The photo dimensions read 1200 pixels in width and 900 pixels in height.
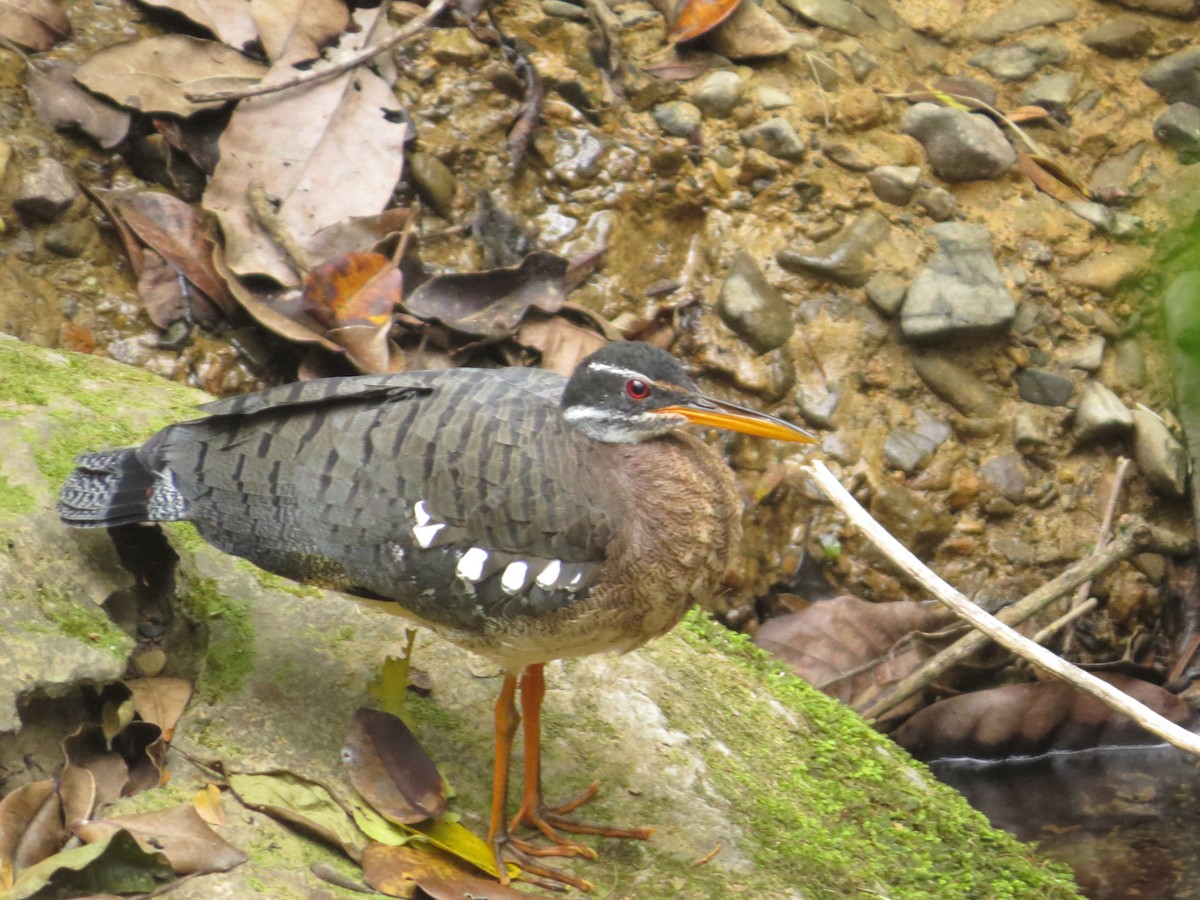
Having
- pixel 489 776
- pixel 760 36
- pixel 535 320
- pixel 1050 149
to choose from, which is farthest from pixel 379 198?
pixel 1050 149

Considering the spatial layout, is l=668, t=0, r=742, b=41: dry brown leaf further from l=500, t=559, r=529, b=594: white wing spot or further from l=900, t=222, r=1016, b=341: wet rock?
l=500, t=559, r=529, b=594: white wing spot

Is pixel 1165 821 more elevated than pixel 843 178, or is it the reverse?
pixel 843 178

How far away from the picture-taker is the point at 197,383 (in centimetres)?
525

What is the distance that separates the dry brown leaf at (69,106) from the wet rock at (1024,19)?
14.1 feet

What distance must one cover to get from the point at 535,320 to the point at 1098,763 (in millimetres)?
2817

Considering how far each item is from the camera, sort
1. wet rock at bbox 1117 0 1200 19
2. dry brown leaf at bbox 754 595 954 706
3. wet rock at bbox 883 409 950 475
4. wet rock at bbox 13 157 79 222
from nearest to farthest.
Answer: wet rock at bbox 13 157 79 222 → dry brown leaf at bbox 754 595 954 706 → wet rock at bbox 883 409 950 475 → wet rock at bbox 1117 0 1200 19

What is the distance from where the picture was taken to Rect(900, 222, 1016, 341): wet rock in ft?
20.0

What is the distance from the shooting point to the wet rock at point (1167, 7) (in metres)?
6.99

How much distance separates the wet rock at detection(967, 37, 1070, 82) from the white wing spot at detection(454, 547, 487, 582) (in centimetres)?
474

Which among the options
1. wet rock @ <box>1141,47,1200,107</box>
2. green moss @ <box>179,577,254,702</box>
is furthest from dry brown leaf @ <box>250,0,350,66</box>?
wet rock @ <box>1141,47,1200,107</box>

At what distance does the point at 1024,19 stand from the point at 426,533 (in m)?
5.09

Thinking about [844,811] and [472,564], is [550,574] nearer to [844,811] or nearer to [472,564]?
[472,564]

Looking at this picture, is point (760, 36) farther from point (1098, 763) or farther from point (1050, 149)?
point (1098, 763)

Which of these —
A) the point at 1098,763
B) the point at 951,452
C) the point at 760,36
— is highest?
the point at 760,36
